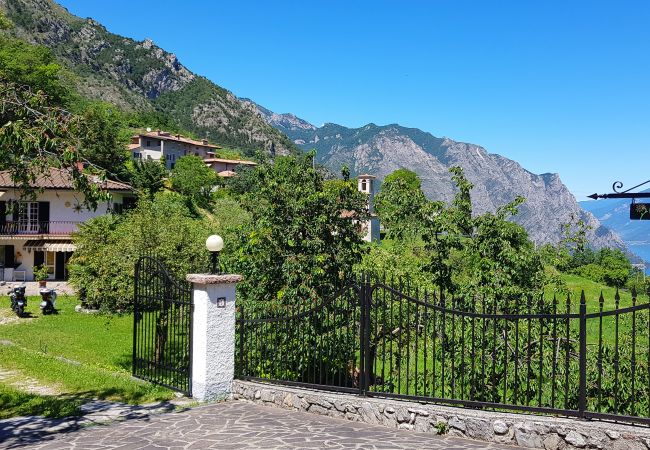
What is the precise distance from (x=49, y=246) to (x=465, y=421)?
106 ft

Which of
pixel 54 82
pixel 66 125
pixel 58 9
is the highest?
pixel 58 9

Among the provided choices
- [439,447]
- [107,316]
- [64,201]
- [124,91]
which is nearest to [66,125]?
[439,447]

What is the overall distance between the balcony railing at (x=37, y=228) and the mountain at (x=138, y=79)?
92956mm

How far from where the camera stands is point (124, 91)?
130750mm

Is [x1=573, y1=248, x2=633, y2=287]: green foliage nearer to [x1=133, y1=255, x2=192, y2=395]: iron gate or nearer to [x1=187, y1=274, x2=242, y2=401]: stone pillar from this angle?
[x1=133, y1=255, x2=192, y2=395]: iron gate

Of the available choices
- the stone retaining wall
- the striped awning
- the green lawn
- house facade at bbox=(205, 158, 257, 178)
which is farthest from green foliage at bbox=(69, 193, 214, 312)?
house facade at bbox=(205, 158, 257, 178)

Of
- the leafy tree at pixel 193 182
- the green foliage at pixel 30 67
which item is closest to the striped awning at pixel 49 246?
the green foliage at pixel 30 67

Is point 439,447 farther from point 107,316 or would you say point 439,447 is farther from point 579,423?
point 107,316

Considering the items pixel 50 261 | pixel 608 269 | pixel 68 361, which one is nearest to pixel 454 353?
pixel 68 361

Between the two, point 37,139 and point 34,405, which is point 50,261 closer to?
point 34,405

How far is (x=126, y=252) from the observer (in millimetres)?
19375

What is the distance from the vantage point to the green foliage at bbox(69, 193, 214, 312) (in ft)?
63.2

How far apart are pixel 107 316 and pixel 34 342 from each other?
567 centimetres

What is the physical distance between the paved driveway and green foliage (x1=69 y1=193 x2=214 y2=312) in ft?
40.3
